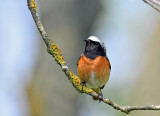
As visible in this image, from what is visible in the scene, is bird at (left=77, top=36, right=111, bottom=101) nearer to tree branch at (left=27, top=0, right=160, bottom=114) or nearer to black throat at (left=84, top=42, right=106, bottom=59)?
black throat at (left=84, top=42, right=106, bottom=59)

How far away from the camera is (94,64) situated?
5441 mm

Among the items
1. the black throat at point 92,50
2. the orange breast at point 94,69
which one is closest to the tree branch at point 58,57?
the orange breast at point 94,69

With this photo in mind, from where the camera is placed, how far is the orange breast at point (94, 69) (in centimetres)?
544

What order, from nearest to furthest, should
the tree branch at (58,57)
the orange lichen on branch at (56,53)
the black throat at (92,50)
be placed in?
1. the tree branch at (58,57)
2. the orange lichen on branch at (56,53)
3. the black throat at (92,50)

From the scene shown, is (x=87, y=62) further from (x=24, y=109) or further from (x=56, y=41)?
(x=24, y=109)

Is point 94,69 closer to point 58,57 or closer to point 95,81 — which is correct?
point 95,81

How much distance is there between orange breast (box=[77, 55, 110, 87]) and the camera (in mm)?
5438

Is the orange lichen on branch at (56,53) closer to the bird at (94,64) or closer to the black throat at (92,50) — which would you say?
the bird at (94,64)

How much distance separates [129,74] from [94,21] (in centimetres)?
636

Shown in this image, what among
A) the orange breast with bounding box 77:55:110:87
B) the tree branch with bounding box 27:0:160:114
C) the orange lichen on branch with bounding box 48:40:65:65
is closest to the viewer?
the tree branch with bounding box 27:0:160:114

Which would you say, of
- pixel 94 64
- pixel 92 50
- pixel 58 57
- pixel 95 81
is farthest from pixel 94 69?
pixel 58 57

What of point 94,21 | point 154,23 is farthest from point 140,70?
point 94,21

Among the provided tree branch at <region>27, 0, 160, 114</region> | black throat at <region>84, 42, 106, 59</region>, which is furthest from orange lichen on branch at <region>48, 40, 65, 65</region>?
black throat at <region>84, 42, 106, 59</region>

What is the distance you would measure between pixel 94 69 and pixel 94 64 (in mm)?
82
